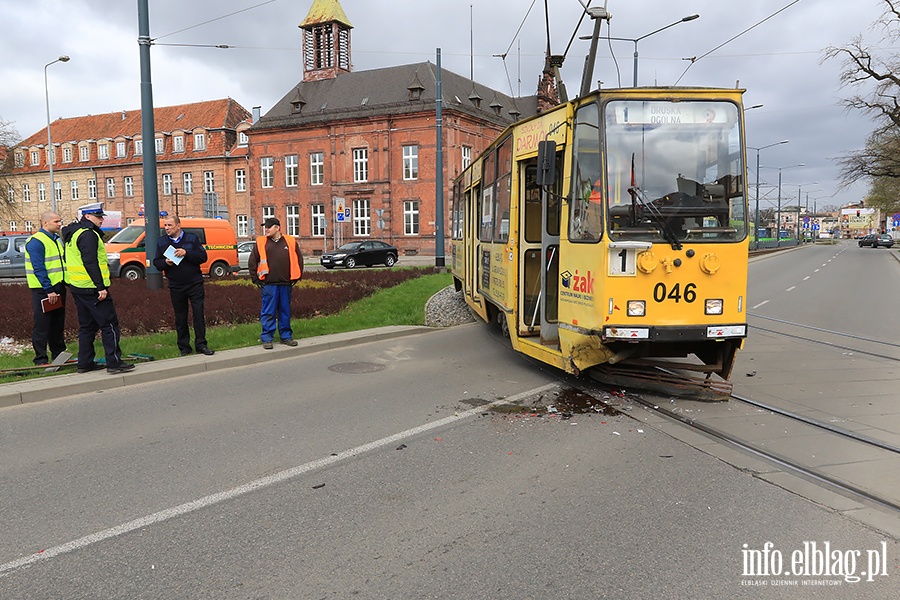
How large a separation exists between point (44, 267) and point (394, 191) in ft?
140

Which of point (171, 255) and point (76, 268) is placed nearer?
point (76, 268)

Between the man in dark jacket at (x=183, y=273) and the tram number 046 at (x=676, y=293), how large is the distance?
628cm

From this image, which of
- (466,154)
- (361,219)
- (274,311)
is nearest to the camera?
(274,311)

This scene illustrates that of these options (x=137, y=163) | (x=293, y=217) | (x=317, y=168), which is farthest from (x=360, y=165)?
(x=137, y=163)

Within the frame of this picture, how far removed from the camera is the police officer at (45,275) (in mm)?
8172

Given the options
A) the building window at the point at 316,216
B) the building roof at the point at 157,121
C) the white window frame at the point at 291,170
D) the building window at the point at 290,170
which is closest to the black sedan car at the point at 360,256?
the building window at the point at 316,216

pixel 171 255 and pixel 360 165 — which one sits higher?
pixel 360 165

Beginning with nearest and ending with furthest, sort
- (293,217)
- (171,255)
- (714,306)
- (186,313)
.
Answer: (714,306) → (171,255) → (186,313) → (293,217)

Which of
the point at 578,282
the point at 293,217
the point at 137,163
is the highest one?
the point at 137,163

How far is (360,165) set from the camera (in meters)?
51.2

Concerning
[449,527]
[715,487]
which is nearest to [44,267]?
[449,527]

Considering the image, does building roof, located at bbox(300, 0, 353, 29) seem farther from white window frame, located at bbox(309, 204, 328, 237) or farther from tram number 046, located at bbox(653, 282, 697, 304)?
tram number 046, located at bbox(653, 282, 697, 304)

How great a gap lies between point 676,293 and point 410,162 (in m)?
44.6

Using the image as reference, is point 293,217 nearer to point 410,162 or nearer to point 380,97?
point 410,162
